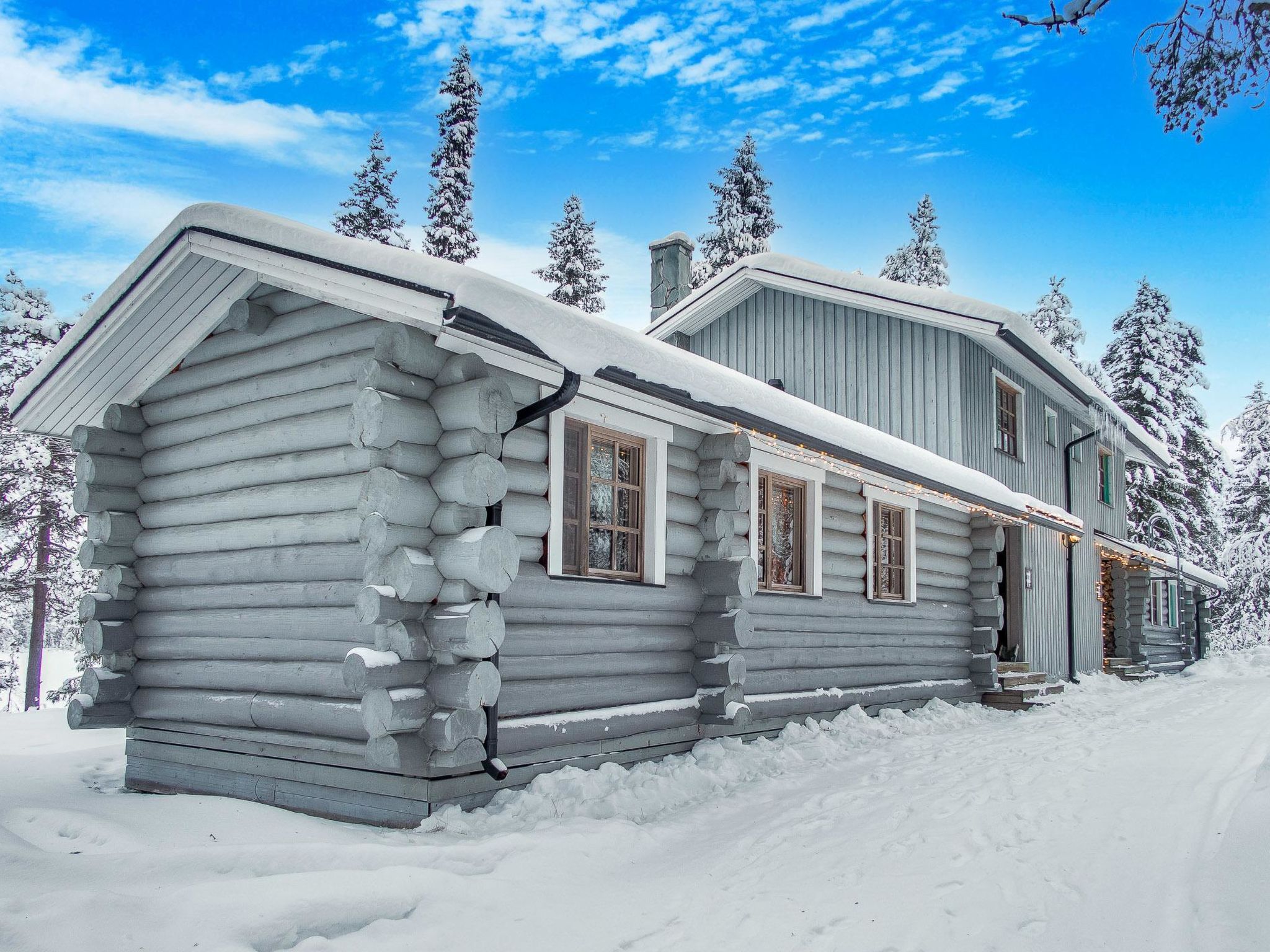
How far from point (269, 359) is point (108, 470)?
2.08 metres

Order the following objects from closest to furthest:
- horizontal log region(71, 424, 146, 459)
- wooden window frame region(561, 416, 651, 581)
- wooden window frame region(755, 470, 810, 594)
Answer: wooden window frame region(561, 416, 651, 581)
horizontal log region(71, 424, 146, 459)
wooden window frame region(755, 470, 810, 594)

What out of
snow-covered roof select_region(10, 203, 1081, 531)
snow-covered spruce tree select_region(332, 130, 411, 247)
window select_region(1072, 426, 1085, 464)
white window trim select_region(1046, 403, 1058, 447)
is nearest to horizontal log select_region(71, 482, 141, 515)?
snow-covered roof select_region(10, 203, 1081, 531)

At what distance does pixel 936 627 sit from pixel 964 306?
445 cm

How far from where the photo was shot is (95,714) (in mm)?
7527

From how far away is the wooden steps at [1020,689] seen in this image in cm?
1263

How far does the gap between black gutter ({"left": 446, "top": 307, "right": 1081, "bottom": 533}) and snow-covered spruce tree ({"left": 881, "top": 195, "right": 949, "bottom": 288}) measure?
21.5 meters

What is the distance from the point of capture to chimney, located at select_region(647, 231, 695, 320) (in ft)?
54.0

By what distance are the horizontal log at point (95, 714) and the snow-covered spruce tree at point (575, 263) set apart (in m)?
20.9

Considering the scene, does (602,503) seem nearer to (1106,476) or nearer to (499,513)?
(499,513)

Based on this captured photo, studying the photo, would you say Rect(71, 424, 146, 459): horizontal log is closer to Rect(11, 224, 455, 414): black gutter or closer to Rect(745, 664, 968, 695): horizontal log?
Rect(11, 224, 455, 414): black gutter

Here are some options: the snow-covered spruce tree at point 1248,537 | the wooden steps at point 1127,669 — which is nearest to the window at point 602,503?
the wooden steps at point 1127,669

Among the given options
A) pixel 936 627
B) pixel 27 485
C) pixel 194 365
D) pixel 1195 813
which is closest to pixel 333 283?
pixel 194 365

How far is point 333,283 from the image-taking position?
5.76 m

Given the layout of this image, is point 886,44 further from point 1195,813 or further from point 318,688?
point 318,688
